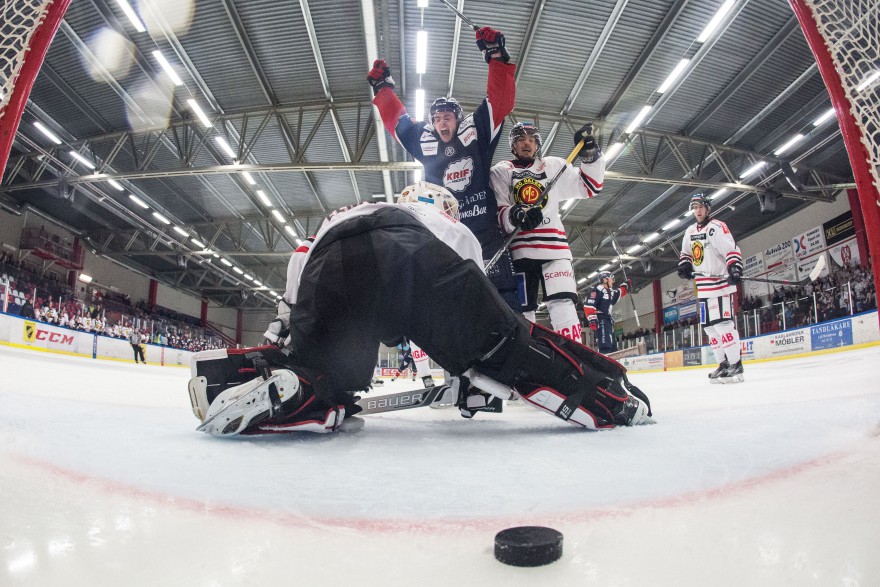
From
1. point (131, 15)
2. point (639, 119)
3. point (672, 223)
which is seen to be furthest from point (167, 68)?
point (672, 223)

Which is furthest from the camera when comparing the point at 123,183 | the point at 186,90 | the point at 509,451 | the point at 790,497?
the point at 123,183

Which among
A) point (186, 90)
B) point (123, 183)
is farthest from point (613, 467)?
point (123, 183)

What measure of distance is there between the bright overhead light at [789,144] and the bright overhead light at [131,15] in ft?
40.6

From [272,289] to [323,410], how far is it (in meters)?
24.3

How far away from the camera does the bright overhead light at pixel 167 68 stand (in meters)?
7.74

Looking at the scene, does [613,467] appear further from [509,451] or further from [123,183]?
[123,183]

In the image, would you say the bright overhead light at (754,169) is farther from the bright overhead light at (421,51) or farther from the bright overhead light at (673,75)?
the bright overhead light at (421,51)

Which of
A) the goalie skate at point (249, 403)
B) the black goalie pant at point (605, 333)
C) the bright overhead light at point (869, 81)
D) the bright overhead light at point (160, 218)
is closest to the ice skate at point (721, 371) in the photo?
the black goalie pant at point (605, 333)

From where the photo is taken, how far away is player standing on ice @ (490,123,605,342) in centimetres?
269

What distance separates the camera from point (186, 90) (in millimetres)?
8742

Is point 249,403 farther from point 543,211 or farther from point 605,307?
point 605,307

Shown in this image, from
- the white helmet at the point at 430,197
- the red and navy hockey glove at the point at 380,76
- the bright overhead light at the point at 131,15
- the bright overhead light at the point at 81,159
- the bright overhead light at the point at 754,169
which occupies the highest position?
the bright overhead light at the point at 131,15

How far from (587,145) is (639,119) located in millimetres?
7709

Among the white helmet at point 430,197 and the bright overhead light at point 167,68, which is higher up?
the bright overhead light at point 167,68
